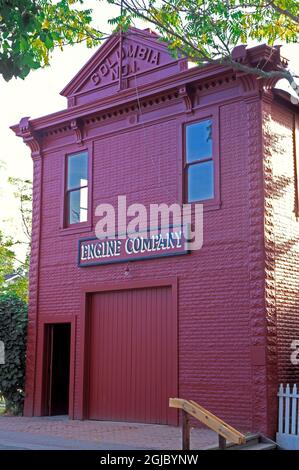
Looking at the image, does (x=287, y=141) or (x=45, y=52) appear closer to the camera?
(x=45, y=52)

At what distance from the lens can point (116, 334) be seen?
594 inches

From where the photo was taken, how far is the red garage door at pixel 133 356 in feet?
45.8

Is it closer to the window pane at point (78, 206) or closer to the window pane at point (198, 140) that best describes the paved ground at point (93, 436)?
the window pane at point (78, 206)

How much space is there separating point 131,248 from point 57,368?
4085 mm

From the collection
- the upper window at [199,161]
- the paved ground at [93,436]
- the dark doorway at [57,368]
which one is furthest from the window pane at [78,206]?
the paved ground at [93,436]

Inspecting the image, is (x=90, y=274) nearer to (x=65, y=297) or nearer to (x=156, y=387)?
(x=65, y=297)

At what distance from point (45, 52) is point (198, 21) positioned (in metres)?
3.17

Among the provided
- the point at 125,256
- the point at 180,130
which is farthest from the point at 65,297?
the point at 180,130

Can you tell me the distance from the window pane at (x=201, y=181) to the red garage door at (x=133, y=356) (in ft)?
7.10

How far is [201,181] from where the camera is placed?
565 inches

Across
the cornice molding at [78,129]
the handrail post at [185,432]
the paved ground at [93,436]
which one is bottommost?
the paved ground at [93,436]

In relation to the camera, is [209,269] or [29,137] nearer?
[209,269]

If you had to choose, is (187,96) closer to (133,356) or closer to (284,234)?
(284,234)

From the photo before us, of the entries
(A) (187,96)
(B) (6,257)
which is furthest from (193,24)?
(B) (6,257)
